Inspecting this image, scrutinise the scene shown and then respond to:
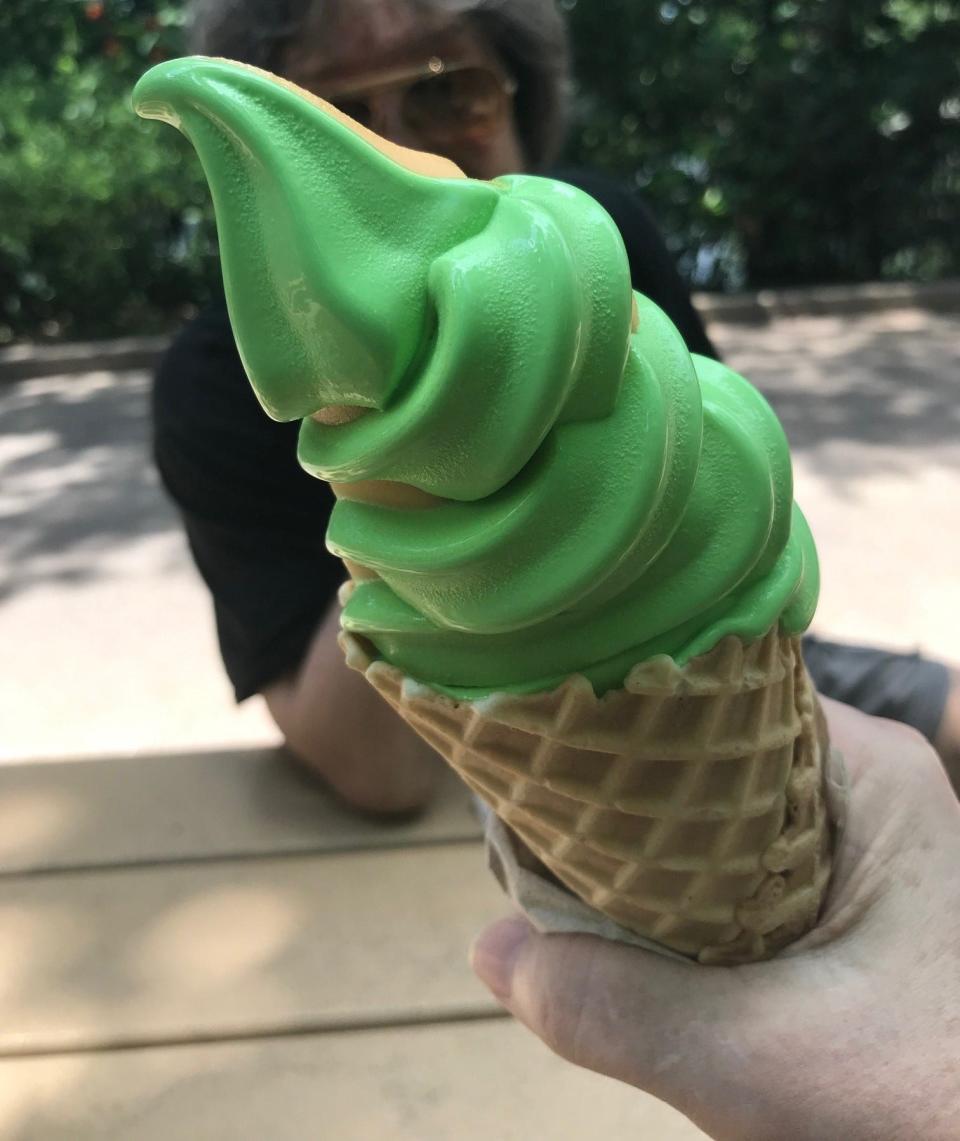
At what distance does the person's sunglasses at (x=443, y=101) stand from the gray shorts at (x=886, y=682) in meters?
0.93

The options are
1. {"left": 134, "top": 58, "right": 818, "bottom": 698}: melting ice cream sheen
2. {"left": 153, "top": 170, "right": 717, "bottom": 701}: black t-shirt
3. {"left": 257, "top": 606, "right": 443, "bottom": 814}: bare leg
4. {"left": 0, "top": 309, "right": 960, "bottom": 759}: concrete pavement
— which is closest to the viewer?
{"left": 134, "top": 58, "right": 818, "bottom": 698}: melting ice cream sheen

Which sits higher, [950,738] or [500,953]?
[500,953]

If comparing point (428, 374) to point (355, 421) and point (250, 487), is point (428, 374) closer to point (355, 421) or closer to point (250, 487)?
point (355, 421)

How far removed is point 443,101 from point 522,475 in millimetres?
963

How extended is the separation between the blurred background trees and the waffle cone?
5.71 meters

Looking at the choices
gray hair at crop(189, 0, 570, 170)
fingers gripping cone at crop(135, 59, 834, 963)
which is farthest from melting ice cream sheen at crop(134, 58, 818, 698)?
gray hair at crop(189, 0, 570, 170)

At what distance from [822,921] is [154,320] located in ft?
20.6

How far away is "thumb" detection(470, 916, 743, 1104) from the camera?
31.0 inches

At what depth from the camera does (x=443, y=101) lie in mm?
1424

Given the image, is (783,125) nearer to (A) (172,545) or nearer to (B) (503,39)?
(A) (172,545)

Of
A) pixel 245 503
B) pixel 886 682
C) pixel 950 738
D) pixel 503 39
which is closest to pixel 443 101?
pixel 503 39

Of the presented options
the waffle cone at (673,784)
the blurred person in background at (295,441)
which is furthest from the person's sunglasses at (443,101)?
the waffle cone at (673,784)

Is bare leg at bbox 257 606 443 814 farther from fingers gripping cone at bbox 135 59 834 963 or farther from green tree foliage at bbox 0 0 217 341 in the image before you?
green tree foliage at bbox 0 0 217 341

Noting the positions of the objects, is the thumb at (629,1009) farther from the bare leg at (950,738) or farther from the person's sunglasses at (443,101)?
the person's sunglasses at (443,101)
